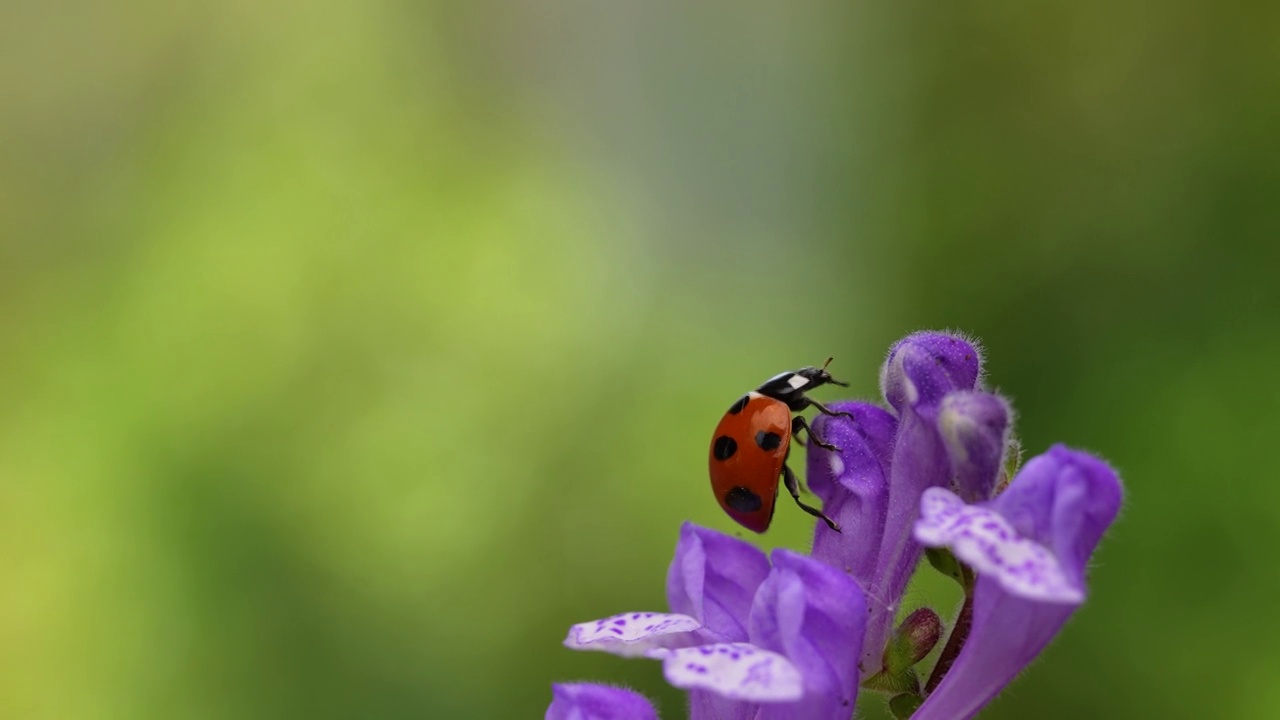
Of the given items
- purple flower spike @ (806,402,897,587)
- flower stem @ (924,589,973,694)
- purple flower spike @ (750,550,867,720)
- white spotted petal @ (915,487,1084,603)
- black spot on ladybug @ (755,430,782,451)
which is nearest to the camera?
white spotted petal @ (915,487,1084,603)

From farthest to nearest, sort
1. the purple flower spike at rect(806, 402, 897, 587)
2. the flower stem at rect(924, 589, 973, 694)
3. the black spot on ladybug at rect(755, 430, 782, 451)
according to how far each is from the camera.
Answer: the black spot on ladybug at rect(755, 430, 782, 451), the purple flower spike at rect(806, 402, 897, 587), the flower stem at rect(924, 589, 973, 694)

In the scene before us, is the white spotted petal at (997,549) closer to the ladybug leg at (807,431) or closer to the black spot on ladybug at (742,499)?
the ladybug leg at (807,431)

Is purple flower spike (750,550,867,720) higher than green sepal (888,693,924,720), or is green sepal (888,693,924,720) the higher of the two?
purple flower spike (750,550,867,720)

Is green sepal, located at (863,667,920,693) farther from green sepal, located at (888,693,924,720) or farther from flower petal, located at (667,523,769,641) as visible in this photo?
flower petal, located at (667,523,769,641)

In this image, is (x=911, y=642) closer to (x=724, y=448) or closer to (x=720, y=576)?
(x=720, y=576)

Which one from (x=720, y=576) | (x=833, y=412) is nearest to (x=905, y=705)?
(x=720, y=576)

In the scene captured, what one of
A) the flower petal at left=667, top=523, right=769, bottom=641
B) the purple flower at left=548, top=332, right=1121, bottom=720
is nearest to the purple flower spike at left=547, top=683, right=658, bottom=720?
the purple flower at left=548, top=332, right=1121, bottom=720

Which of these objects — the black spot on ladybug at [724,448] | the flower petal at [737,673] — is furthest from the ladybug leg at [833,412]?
the flower petal at [737,673]
